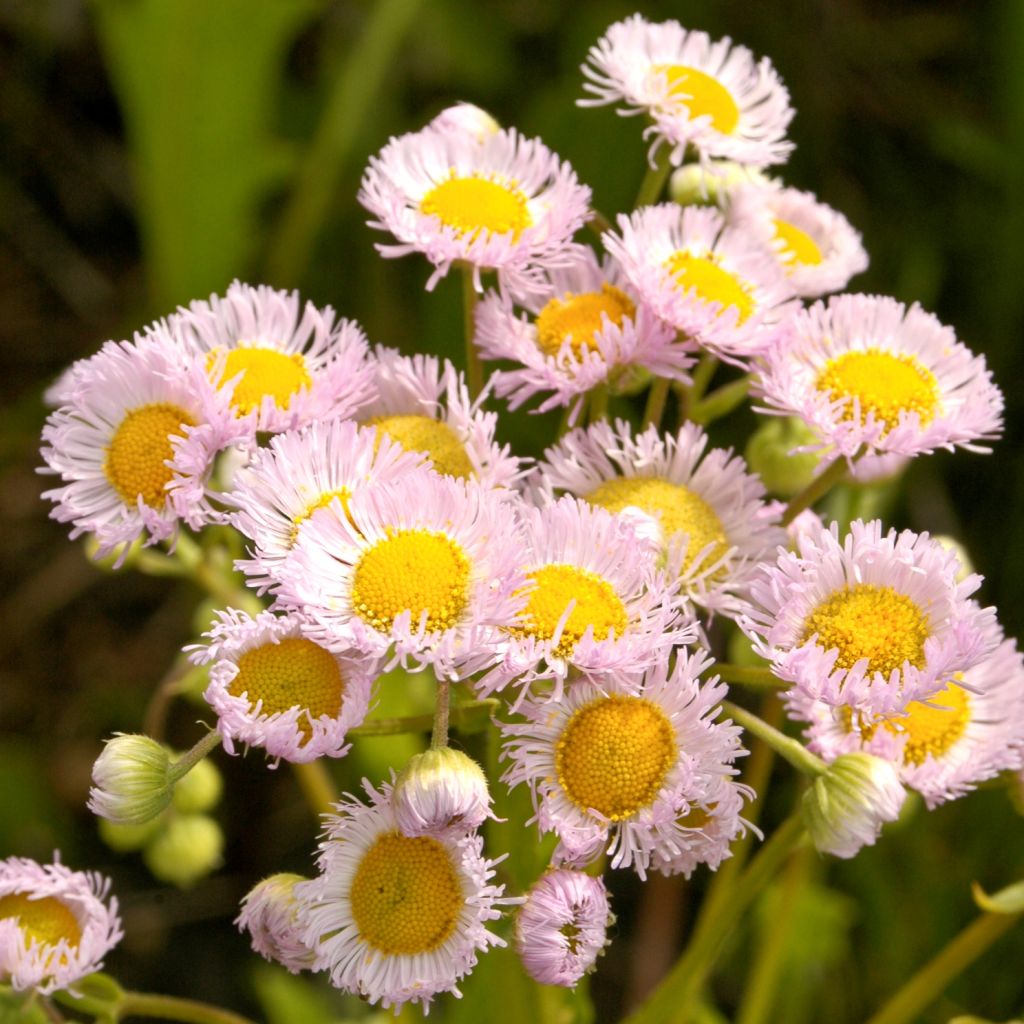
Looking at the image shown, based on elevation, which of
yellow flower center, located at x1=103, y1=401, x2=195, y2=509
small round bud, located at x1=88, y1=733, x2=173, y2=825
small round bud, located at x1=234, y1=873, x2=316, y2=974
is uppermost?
yellow flower center, located at x1=103, y1=401, x2=195, y2=509

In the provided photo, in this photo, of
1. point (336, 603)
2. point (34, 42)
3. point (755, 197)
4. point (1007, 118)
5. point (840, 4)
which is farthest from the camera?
point (34, 42)

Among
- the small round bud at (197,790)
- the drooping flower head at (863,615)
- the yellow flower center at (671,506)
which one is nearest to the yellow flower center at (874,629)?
the drooping flower head at (863,615)

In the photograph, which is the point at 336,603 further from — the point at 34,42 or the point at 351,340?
the point at 34,42

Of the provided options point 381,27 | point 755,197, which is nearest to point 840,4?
point 381,27

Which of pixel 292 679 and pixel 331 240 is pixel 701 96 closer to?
pixel 292 679

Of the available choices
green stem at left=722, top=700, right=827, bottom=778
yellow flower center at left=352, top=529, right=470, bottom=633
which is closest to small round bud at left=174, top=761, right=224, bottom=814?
yellow flower center at left=352, top=529, right=470, bottom=633

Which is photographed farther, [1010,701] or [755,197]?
[755,197]

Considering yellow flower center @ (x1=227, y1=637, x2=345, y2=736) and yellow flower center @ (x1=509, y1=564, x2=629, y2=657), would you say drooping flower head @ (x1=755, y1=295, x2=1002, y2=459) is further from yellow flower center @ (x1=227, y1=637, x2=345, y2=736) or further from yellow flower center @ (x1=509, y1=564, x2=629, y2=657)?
yellow flower center @ (x1=227, y1=637, x2=345, y2=736)
